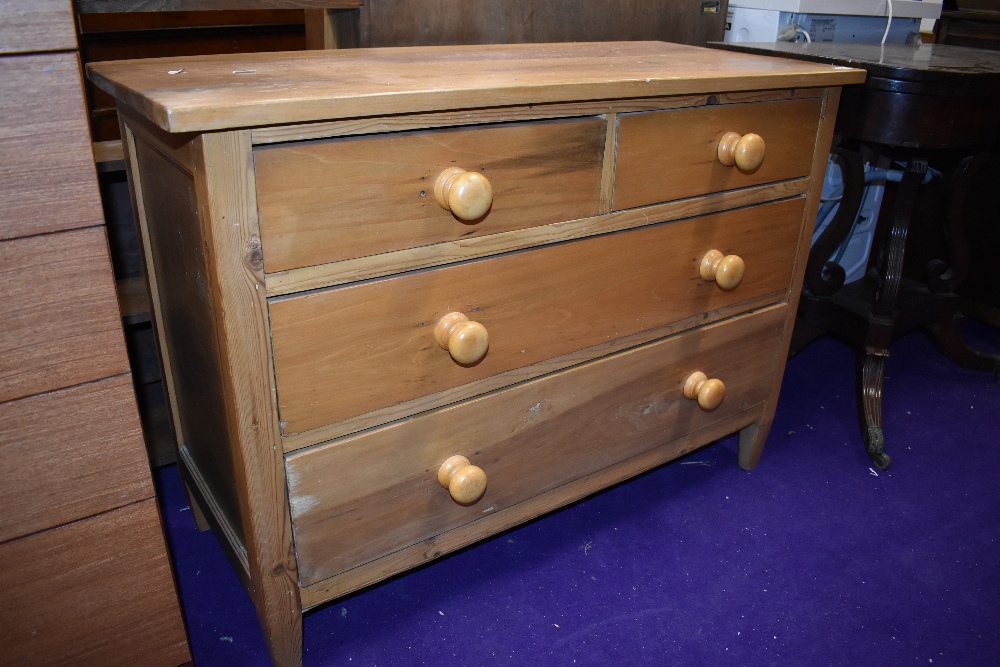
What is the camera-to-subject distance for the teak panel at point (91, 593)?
873mm

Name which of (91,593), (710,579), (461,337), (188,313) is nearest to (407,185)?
(461,337)

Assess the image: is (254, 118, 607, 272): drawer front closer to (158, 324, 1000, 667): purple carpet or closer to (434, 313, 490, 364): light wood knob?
(434, 313, 490, 364): light wood knob

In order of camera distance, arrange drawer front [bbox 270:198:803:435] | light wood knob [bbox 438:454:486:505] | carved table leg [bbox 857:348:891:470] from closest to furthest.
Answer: drawer front [bbox 270:198:803:435] → light wood knob [bbox 438:454:486:505] → carved table leg [bbox 857:348:891:470]

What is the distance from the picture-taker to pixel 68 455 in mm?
846

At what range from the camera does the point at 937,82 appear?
1.34 meters

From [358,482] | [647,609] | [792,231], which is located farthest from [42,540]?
[792,231]

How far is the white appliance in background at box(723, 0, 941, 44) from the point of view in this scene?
1722 mm

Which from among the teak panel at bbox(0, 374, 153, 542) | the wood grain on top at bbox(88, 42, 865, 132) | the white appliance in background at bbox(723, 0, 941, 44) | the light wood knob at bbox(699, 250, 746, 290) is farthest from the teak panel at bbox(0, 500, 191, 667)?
the white appliance in background at bbox(723, 0, 941, 44)

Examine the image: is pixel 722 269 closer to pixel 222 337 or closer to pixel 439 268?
pixel 439 268

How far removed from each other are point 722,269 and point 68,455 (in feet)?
3.05

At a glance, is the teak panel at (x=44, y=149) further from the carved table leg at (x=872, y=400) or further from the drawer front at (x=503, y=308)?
the carved table leg at (x=872, y=400)

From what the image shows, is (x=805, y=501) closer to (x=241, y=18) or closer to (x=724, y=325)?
(x=724, y=325)

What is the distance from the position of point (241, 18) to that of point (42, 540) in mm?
1765

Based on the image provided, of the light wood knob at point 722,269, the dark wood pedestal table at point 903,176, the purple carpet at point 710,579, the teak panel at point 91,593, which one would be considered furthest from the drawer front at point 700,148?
the teak panel at point 91,593
